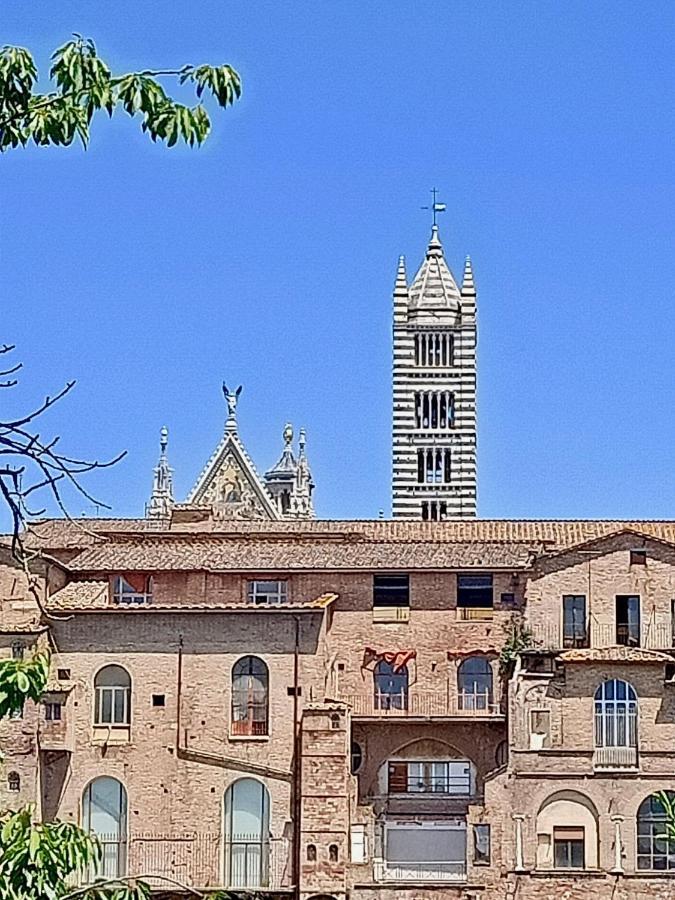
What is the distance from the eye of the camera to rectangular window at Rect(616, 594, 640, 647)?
57.6 metres

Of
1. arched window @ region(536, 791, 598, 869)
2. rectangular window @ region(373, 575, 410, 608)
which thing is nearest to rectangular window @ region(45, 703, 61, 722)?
rectangular window @ region(373, 575, 410, 608)

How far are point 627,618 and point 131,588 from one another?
585 inches

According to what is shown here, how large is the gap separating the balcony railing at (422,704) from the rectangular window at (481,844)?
3814mm

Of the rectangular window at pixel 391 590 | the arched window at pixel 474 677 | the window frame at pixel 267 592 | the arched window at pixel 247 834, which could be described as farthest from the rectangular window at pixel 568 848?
the window frame at pixel 267 592

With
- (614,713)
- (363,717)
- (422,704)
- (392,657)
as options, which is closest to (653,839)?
(614,713)

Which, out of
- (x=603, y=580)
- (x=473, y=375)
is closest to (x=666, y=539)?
(x=603, y=580)

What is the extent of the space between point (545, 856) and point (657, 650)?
23.3 ft

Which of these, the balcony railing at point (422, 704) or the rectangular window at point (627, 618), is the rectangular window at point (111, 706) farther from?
the rectangular window at point (627, 618)

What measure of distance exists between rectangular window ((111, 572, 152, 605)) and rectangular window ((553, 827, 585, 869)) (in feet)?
45.7

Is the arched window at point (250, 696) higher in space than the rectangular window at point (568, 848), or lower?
higher

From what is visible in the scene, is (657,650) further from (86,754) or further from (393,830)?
(86,754)

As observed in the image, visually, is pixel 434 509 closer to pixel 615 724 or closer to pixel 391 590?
pixel 391 590

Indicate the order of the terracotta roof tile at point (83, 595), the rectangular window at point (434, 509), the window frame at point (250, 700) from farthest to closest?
the rectangular window at point (434, 509) < the terracotta roof tile at point (83, 595) < the window frame at point (250, 700)

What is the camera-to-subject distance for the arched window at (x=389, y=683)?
189 feet
